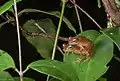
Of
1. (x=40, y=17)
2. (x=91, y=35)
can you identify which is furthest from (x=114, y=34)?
(x=40, y=17)

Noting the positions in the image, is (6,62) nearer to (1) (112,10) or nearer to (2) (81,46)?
(2) (81,46)

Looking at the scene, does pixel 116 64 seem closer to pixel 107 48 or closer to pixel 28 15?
pixel 28 15

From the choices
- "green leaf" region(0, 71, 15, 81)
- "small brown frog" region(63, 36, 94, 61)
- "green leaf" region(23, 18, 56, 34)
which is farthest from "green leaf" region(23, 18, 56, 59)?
"green leaf" region(0, 71, 15, 81)

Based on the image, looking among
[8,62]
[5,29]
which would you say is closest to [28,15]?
[5,29]

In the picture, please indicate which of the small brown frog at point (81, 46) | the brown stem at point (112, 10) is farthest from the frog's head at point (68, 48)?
the brown stem at point (112, 10)

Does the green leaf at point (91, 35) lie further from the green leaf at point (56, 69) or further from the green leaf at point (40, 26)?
the green leaf at point (40, 26)

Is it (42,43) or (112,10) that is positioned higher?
(112,10)
